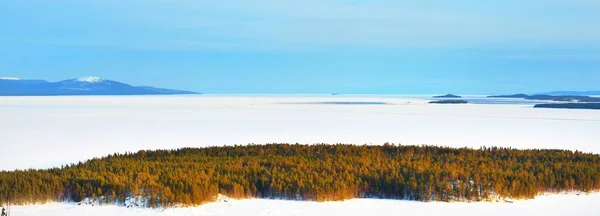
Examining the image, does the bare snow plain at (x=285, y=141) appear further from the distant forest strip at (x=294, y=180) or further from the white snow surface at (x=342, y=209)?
the distant forest strip at (x=294, y=180)

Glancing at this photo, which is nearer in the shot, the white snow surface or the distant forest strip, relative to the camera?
the white snow surface

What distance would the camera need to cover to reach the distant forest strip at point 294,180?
35.4 feet

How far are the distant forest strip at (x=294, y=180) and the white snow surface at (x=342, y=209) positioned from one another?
27 cm

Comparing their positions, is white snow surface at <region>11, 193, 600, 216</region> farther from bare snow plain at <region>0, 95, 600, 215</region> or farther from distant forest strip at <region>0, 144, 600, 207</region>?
distant forest strip at <region>0, 144, 600, 207</region>

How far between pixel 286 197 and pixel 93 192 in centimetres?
294

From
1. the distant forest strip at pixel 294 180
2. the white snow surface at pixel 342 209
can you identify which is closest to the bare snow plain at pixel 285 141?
the white snow surface at pixel 342 209

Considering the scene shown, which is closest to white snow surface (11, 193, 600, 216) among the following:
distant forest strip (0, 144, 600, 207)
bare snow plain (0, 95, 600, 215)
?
bare snow plain (0, 95, 600, 215)

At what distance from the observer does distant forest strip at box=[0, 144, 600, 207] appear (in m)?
10.8

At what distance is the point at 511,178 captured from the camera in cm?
1245

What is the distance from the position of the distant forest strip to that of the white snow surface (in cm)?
27

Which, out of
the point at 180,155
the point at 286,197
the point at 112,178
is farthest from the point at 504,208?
the point at 180,155

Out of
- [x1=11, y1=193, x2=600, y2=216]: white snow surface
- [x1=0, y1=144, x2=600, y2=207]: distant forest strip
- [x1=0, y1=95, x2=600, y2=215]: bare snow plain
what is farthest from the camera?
[x1=0, y1=144, x2=600, y2=207]: distant forest strip

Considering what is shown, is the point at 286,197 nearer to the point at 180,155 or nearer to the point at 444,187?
the point at 444,187

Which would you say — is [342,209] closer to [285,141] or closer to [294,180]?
[294,180]
